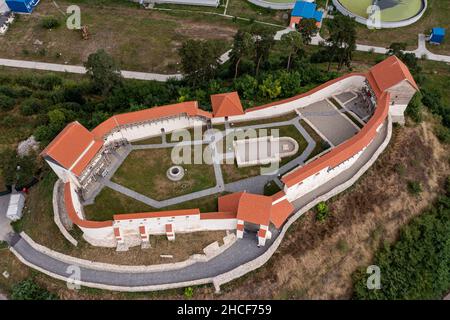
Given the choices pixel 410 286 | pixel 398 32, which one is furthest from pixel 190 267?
pixel 398 32

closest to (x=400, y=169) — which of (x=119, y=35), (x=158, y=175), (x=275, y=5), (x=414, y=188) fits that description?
(x=414, y=188)

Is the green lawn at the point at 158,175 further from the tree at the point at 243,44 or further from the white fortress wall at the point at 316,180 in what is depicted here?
the tree at the point at 243,44

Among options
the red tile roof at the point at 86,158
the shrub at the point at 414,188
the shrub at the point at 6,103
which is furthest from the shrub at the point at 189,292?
Answer: the shrub at the point at 6,103

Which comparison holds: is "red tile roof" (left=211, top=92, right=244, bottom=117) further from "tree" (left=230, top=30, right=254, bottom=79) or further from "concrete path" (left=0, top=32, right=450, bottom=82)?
"concrete path" (left=0, top=32, right=450, bottom=82)

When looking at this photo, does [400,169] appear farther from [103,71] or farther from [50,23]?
[50,23]

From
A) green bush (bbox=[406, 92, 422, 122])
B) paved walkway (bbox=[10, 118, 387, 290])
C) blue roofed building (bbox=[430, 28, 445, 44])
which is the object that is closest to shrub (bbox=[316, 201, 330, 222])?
paved walkway (bbox=[10, 118, 387, 290])
